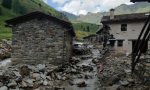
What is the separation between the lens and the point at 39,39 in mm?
34281

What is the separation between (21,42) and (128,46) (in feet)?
78.3

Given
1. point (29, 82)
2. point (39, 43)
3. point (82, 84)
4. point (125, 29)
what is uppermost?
point (125, 29)

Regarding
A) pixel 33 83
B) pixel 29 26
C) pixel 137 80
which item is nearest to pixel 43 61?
pixel 29 26

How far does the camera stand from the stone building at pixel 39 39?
111 feet

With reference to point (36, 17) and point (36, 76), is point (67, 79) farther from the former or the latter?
point (36, 17)

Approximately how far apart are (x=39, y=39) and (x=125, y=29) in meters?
24.0

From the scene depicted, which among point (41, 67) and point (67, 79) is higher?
point (41, 67)

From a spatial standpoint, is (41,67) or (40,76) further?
(41,67)

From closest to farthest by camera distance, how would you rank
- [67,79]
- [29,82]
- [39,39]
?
[29,82] → [67,79] → [39,39]

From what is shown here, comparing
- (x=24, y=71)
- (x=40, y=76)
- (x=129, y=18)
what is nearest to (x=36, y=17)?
(x=24, y=71)

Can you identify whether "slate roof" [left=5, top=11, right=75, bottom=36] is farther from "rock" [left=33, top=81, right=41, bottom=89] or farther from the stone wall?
"rock" [left=33, top=81, right=41, bottom=89]

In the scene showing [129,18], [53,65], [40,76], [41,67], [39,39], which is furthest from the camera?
[129,18]

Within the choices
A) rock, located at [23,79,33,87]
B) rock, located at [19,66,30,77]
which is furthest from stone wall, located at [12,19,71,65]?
rock, located at [23,79,33,87]

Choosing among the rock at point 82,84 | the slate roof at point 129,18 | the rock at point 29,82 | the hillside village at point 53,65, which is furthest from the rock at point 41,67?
the slate roof at point 129,18
